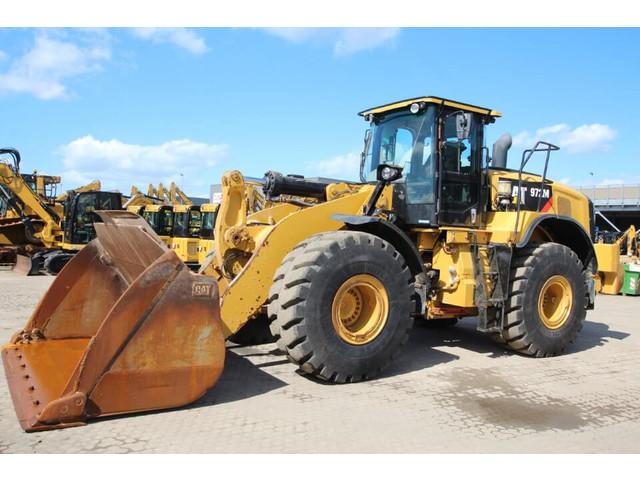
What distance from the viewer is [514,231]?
21.3 ft

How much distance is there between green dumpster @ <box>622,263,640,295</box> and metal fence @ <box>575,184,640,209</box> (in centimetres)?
3313

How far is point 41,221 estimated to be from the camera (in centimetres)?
1798

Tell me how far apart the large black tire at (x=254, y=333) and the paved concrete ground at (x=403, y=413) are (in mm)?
145

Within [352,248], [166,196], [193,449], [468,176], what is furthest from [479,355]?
[166,196]

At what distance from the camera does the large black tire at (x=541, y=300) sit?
6.33 meters

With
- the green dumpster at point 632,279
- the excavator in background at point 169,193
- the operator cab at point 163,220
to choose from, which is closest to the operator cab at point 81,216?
the operator cab at point 163,220

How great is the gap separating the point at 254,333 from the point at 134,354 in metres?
2.50

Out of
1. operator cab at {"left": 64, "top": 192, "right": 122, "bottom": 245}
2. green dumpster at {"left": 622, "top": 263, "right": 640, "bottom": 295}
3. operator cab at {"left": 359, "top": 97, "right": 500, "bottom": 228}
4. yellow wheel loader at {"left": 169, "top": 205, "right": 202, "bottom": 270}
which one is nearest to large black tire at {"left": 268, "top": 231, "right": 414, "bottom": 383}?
operator cab at {"left": 359, "top": 97, "right": 500, "bottom": 228}

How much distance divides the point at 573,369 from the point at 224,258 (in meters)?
4.09

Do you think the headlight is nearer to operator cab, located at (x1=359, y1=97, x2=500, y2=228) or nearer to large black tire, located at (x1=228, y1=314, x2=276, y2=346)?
operator cab, located at (x1=359, y1=97, x2=500, y2=228)

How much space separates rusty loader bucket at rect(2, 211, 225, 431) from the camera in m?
3.76

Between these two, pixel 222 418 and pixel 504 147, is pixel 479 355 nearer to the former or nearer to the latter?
pixel 504 147

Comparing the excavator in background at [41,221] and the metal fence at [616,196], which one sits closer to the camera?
the excavator in background at [41,221]

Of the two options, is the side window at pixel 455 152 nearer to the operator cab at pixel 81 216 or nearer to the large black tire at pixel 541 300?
the large black tire at pixel 541 300
